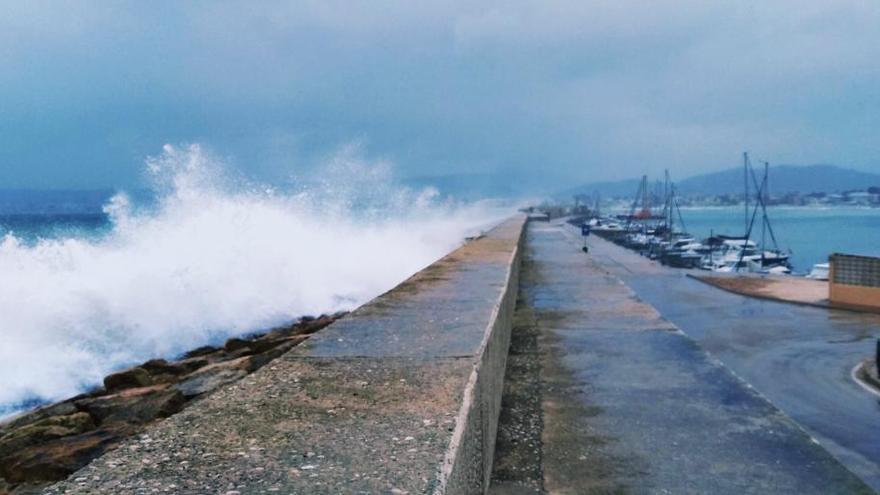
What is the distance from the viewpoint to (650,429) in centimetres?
445

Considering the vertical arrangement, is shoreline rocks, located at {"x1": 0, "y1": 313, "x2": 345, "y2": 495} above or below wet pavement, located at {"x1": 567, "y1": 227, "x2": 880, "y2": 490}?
above

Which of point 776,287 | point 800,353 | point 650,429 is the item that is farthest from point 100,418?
point 776,287

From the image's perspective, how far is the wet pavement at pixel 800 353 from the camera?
21.4ft

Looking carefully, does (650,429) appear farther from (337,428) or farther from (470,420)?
(337,428)

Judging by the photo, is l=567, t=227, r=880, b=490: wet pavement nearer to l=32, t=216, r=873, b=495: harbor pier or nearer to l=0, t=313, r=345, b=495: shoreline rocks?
l=32, t=216, r=873, b=495: harbor pier

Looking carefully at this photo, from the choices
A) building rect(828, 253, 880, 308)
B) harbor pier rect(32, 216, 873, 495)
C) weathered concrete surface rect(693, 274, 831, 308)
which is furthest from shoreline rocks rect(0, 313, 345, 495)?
weathered concrete surface rect(693, 274, 831, 308)

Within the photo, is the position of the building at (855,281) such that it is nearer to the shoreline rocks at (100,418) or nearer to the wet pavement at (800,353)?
the wet pavement at (800,353)

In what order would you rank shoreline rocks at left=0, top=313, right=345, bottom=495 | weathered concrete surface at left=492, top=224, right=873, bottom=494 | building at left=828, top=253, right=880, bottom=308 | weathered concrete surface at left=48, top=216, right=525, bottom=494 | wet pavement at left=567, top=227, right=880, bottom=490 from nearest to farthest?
weathered concrete surface at left=48, top=216, right=525, bottom=494, weathered concrete surface at left=492, top=224, right=873, bottom=494, shoreline rocks at left=0, top=313, right=345, bottom=495, wet pavement at left=567, top=227, right=880, bottom=490, building at left=828, top=253, right=880, bottom=308

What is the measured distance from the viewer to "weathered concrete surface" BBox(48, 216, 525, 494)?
1.76 metres

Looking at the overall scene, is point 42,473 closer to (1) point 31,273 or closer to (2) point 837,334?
(2) point 837,334

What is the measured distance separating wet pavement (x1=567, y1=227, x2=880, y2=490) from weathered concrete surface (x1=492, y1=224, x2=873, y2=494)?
1158 millimetres

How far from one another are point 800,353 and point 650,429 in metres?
6.99

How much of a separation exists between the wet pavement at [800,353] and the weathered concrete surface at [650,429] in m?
1.16

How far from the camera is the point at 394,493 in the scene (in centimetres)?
166
